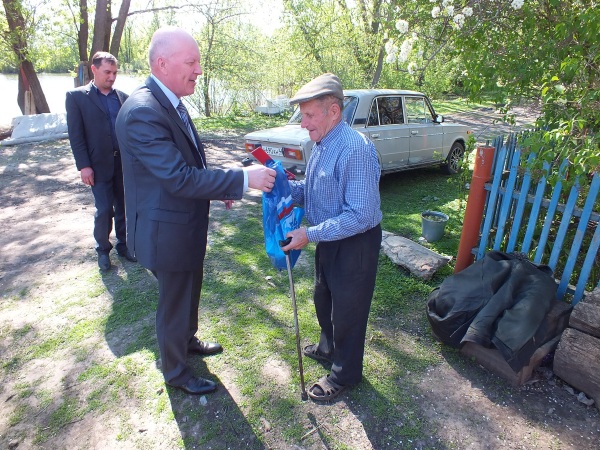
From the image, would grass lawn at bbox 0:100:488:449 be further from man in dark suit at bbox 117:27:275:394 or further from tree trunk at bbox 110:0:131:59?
tree trunk at bbox 110:0:131:59

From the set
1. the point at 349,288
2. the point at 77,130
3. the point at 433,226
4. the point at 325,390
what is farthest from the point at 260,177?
the point at 433,226

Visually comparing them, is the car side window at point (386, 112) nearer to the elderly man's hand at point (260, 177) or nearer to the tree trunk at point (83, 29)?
the elderly man's hand at point (260, 177)

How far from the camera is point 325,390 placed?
2533 millimetres

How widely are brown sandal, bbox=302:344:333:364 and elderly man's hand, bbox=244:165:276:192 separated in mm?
1372

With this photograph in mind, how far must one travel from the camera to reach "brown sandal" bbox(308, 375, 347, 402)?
2.52 meters

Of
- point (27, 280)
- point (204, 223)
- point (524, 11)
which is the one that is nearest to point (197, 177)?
point (204, 223)

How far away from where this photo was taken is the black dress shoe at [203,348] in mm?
2941

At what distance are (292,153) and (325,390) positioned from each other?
4.08 m

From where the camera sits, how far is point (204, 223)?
237 cm

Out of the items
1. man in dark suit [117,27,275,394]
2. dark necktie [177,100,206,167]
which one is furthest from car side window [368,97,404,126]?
man in dark suit [117,27,275,394]

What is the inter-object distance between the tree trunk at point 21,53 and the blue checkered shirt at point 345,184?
1285 cm

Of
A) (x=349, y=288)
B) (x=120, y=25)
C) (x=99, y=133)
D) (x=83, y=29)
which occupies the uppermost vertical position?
(x=120, y=25)

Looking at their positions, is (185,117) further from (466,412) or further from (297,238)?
(466,412)

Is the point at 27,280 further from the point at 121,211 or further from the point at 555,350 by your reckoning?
the point at 555,350
